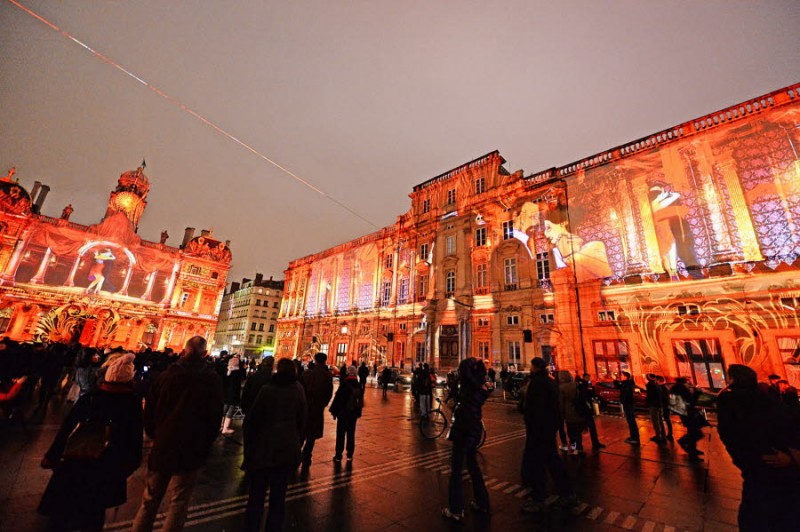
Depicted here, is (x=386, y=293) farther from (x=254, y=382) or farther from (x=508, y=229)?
(x=254, y=382)

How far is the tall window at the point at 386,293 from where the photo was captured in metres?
34.7

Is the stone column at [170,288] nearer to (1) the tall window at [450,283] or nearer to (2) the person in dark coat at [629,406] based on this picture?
(1) the tall window at [450,283]

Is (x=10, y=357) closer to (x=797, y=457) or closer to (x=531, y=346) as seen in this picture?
(x=797, y=457)

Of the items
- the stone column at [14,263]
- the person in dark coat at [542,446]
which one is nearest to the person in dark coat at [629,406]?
the person in dark coat at [542,446]

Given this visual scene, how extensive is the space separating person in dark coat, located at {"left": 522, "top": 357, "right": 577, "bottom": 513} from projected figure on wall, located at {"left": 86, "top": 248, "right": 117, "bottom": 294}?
151 ft

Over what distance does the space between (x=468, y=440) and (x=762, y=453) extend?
2.96 metres

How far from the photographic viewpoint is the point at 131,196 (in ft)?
144

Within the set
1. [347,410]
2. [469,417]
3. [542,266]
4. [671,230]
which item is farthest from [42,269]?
[671,230]

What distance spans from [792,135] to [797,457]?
21.5m

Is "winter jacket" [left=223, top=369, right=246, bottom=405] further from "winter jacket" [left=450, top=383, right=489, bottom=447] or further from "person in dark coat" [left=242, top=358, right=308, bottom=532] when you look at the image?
"winter jacket" [left=450, top=383, right=489, bottom=447]

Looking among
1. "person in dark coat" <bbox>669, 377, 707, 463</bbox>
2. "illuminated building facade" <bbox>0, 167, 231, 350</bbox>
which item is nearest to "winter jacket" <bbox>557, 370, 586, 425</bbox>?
"person in dark coat" <bbox>669, 377, 707, 463</bbox>

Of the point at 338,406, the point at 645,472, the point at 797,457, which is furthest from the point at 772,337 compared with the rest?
the point at 338,406

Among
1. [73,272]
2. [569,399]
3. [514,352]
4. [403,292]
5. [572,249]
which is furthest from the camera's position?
[73,272]

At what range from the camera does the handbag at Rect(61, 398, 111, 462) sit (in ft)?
9.34
